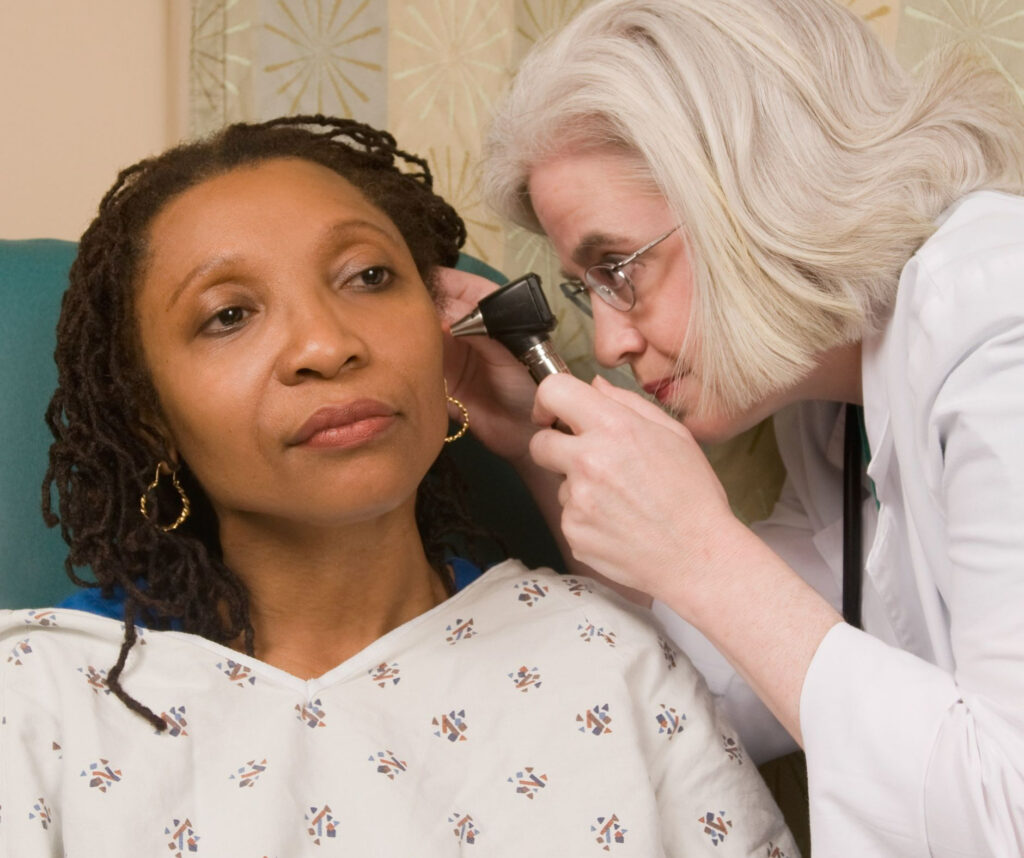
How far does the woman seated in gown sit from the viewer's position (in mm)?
1090

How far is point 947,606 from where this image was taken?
1235 millimetres

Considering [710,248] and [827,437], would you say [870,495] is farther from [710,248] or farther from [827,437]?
[710,248]

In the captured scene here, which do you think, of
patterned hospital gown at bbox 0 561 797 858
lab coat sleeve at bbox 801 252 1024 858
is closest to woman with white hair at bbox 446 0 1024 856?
lab coat sleeve at bbox 801 252 1024 858

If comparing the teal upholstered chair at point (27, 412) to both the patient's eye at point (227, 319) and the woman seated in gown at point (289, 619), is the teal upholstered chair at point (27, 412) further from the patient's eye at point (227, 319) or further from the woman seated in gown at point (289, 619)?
the patient's eye at point (227, 319)

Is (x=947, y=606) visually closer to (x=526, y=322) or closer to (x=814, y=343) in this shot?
(x=814, y=343)

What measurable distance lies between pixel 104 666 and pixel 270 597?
0.20m

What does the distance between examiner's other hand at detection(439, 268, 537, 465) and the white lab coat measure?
510 mm

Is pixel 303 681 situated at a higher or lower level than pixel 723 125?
lower

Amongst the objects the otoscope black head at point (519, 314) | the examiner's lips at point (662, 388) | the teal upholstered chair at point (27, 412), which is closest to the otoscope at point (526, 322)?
the otoscope black head at point (519, 314)

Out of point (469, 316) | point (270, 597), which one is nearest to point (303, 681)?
point (270, 597)

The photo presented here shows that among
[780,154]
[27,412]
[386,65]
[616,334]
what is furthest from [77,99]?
[780,154]

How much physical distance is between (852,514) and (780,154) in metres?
0.49

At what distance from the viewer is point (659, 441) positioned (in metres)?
1.20

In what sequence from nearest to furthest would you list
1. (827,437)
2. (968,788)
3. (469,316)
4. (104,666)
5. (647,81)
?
(968,788) → (104,666) → (647,81) → (469,316) → (827,437)
